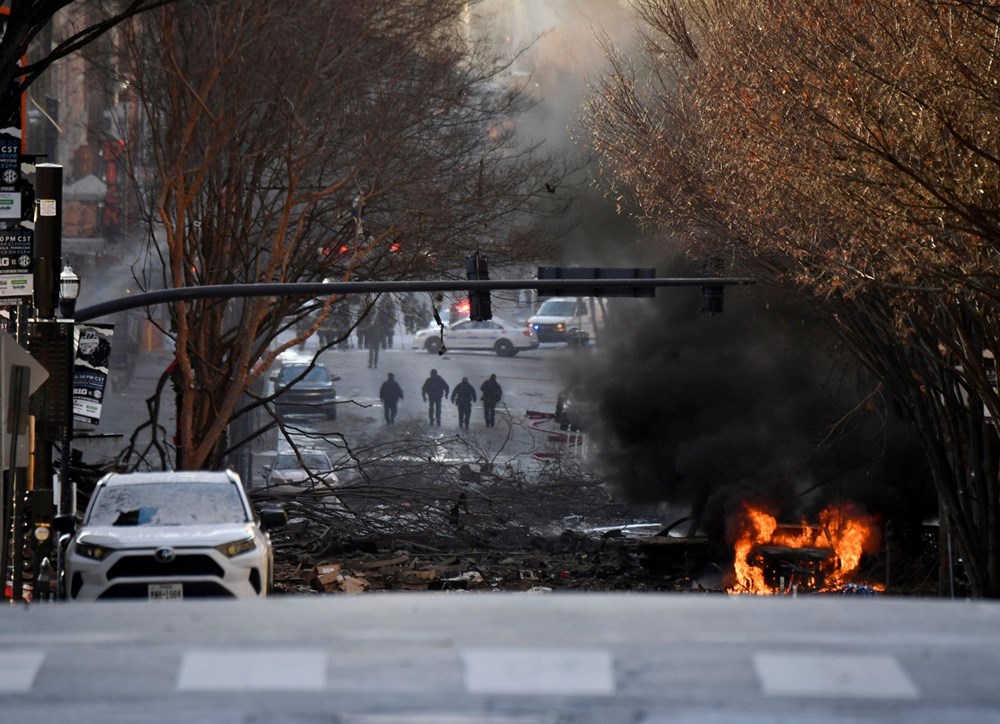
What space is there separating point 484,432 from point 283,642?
140ft

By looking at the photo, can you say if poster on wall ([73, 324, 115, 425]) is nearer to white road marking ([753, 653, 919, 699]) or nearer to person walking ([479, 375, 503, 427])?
white road marking ([753, 653, 919, 699])

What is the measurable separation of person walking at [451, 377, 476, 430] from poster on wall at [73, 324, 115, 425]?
81.9 feet

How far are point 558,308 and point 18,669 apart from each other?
50658 mm

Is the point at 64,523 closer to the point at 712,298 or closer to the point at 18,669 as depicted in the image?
the point at 712,298

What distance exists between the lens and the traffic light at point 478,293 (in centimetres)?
1952

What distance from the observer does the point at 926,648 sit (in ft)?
7.08

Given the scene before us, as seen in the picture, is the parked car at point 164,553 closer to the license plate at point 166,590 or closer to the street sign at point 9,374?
the license plate at point 166,590

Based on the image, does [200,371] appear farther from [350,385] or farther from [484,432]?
[350,385]

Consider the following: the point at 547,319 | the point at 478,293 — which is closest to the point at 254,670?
the point at 478,293

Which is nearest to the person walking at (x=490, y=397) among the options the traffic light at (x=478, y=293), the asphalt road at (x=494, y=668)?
the traffic light at (x=478, y=293)

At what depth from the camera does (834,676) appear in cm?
211

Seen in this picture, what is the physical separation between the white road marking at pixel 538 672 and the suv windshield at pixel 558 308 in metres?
49.6

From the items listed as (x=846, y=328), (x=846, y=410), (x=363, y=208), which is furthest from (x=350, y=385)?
(x=846, y=328)

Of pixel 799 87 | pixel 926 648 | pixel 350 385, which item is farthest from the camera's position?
pixel 350 385
